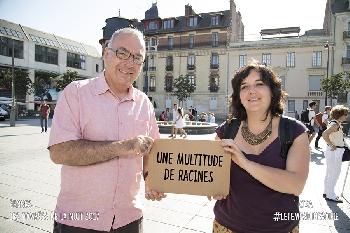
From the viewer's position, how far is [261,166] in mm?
1984

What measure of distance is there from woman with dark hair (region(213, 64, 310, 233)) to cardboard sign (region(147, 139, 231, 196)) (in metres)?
0.09

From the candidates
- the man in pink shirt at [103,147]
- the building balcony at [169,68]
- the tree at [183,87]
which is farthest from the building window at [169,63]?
the man in pink shirt at [103,147]

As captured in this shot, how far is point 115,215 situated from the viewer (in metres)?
2.13

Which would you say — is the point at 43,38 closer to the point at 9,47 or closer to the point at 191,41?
the point at 9,47

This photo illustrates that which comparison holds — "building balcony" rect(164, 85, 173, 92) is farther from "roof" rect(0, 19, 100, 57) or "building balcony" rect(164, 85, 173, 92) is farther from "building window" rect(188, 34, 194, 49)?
"roof" rect(0, 19, 100, 57)

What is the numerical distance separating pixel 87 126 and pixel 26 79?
1508 inches

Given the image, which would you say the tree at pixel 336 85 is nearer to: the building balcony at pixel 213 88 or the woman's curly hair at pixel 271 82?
the building balcony at pixel 213 88

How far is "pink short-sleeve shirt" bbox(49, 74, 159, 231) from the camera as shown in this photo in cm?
206

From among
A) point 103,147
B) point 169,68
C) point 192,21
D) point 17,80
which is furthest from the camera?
point 169,68

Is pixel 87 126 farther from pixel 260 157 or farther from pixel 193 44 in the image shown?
pixel 193 44

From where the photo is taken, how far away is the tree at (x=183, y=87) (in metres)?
41.5

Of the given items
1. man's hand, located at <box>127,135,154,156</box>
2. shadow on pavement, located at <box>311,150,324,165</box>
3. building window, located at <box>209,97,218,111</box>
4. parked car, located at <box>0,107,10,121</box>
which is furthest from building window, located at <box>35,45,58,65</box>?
man's hand, located at <box>127,135,154,156</box>

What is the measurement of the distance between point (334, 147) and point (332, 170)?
51 cm

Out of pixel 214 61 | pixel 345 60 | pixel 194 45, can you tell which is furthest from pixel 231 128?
pixel 194 45
